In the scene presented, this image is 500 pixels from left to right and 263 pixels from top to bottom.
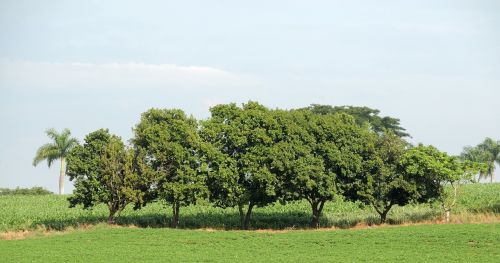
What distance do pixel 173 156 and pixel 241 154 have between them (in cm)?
645

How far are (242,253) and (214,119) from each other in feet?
78.8

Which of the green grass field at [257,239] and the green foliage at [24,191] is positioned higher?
the green foliage at [24,191]

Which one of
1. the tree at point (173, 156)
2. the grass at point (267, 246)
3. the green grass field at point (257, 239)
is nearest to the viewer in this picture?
the grass at point (267, 246)

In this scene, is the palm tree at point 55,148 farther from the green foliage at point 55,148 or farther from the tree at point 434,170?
the tree at point 434,170

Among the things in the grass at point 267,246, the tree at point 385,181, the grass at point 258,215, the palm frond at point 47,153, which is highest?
the palm frond at point 47,153

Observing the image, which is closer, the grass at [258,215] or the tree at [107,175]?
the tree at [107,175]

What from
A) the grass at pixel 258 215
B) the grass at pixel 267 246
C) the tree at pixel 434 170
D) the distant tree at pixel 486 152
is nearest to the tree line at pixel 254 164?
the tree at pixel 434 170

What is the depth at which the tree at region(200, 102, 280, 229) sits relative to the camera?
6450 centimetres

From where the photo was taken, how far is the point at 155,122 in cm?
6838

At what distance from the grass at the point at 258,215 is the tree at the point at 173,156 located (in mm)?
2769

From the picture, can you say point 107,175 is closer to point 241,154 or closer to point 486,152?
point 241,154

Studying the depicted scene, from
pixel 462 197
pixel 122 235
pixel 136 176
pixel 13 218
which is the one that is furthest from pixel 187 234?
pixel 462 197

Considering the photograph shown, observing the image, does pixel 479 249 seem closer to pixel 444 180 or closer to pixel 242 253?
pixel 242 253

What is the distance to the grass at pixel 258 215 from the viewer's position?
228 feet
